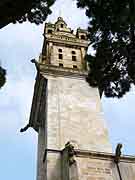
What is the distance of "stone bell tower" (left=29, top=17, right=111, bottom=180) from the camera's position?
666 inches

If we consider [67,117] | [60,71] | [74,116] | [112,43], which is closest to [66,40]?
[60,71]

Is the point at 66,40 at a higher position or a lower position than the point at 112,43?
higher

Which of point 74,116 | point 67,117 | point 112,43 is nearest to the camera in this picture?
point 112,43

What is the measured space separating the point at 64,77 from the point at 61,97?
216 centimetres

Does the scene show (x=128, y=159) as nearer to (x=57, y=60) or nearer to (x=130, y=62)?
(x=130, y=62)

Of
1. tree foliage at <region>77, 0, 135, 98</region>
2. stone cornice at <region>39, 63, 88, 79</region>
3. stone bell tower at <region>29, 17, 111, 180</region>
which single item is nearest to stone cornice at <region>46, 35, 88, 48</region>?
stone bell tower at <region>29, 17, 111, 180</region>

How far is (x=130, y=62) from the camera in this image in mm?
9422

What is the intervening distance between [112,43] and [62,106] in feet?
32.9

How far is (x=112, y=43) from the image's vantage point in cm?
955

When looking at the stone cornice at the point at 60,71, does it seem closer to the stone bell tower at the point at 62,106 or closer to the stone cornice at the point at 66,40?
the stone bell tower at the point at 62,106

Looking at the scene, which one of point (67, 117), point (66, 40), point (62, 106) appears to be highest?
point (66, 40)

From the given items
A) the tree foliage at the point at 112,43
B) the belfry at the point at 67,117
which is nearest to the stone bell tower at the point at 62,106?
the belfry at the point at 67,117

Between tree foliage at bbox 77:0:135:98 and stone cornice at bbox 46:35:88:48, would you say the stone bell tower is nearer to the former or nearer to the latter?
stone cornice at bbox 46:35:88:48

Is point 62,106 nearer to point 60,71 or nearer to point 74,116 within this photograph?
point 74,116
